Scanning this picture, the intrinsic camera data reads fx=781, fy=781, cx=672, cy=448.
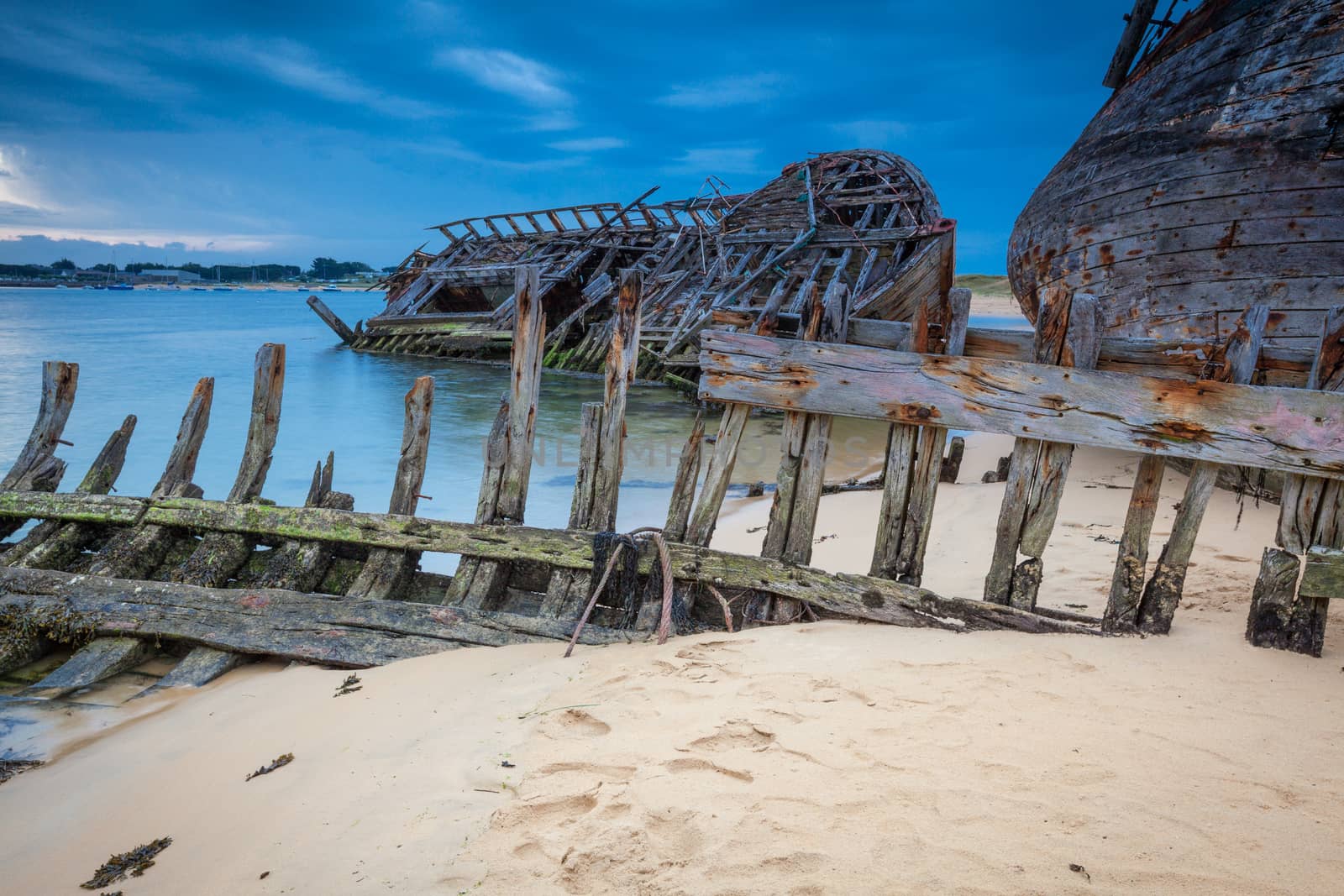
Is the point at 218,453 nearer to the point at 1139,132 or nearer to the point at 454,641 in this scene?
the point at 454,641

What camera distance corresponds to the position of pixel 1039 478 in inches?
141

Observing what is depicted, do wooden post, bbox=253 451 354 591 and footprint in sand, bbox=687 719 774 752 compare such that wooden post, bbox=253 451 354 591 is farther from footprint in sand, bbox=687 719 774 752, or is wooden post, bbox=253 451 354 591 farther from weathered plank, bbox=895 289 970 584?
weathered plank, bbox=895 289 970 584

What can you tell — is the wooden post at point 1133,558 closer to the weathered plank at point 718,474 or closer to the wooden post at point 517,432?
the weathered plank at point 718,474

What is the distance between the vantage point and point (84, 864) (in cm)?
242

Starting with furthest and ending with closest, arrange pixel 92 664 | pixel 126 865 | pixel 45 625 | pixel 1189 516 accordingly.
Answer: pixel 45 625 < pixel 92 664 < pixel 1189 516 < pixel 126 865

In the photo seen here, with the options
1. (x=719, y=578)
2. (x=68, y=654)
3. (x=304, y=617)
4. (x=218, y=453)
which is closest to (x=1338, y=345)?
(x=719, y=578)

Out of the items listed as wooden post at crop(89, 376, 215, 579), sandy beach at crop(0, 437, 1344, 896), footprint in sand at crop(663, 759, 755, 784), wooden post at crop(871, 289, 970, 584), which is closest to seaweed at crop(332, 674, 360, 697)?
sandy beach at crop(0, 437, 1344, 896)

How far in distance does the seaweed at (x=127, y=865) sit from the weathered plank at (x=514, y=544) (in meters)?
1.83

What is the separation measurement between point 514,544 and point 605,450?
68cm

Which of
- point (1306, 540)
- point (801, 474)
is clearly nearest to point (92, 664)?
point (801, 474)

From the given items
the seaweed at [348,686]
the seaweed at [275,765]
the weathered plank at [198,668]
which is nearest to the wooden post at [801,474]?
the seaweed at [348,686]

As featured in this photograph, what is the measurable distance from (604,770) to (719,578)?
5.01ft

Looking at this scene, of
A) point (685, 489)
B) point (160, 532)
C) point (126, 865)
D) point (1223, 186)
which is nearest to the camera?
point (126, 865)

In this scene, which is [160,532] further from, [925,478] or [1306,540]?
[1306,540]
